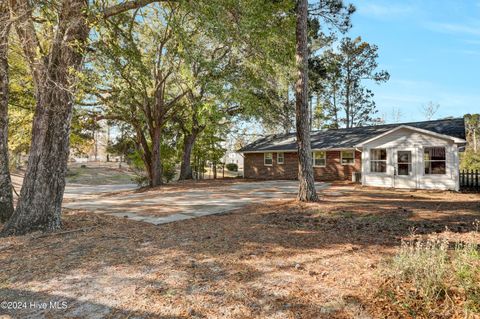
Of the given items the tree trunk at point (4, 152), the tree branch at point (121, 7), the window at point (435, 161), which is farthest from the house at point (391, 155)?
the tree trunk at point (4, 152)

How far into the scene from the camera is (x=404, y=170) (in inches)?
664

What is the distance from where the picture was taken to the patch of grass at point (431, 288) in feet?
9.49

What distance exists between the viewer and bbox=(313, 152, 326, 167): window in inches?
903

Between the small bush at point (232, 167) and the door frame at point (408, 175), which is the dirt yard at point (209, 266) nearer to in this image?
the door frame at point (408, 175)

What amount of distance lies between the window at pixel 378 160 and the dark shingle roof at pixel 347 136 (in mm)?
1978

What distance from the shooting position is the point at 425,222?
23.3 ft

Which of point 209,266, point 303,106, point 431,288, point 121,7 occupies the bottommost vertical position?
point 209,266

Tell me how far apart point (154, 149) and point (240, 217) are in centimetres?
1232

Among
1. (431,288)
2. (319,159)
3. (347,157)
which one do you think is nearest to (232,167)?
(319,159)

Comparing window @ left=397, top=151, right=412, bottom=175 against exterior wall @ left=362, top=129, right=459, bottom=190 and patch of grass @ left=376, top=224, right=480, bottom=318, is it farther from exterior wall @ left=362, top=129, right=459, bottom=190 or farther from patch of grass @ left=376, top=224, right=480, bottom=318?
patch of grass @ left=376, top=224, right=480, bottom=318

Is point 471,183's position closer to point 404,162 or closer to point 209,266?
point 404,162

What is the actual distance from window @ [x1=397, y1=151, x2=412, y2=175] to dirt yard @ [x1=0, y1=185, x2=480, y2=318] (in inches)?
390

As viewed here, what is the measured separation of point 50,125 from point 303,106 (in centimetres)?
762

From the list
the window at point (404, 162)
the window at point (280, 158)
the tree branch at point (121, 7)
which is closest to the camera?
the tree branch at point (121, 7)
